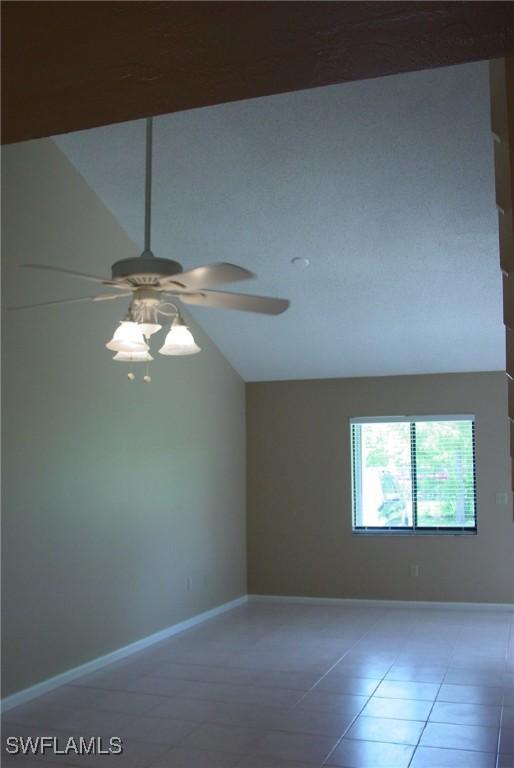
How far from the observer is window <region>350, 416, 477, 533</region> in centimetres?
752

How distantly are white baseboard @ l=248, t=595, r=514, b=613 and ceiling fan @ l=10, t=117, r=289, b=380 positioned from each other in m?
4.77

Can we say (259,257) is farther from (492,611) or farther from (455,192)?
(492,611)

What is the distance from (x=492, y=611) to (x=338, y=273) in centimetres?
365

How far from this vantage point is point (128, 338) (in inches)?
136

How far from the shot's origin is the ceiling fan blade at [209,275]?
3.10m

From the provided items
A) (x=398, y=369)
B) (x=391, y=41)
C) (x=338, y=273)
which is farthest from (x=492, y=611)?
(x=391, y=41)

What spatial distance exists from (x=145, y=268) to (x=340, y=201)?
7.49ft

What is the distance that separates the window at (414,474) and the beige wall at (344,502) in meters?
0.11

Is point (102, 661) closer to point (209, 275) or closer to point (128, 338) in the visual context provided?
point (128, 338)

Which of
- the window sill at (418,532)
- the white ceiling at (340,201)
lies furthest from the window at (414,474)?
the white ceiling at (340,201)

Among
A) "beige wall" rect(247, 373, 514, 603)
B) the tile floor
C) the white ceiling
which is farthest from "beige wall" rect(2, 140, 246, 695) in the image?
"beige wall" rect(247, 373, 514, 603)

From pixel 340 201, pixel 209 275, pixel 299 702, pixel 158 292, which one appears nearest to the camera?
pixel 209 275

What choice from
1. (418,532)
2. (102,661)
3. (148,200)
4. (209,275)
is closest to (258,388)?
(418,532)

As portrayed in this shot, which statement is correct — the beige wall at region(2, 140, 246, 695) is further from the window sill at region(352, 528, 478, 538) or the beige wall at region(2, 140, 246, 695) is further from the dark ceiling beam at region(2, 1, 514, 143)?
the dark ceiling beam at region(2, 1, 514, 143)
